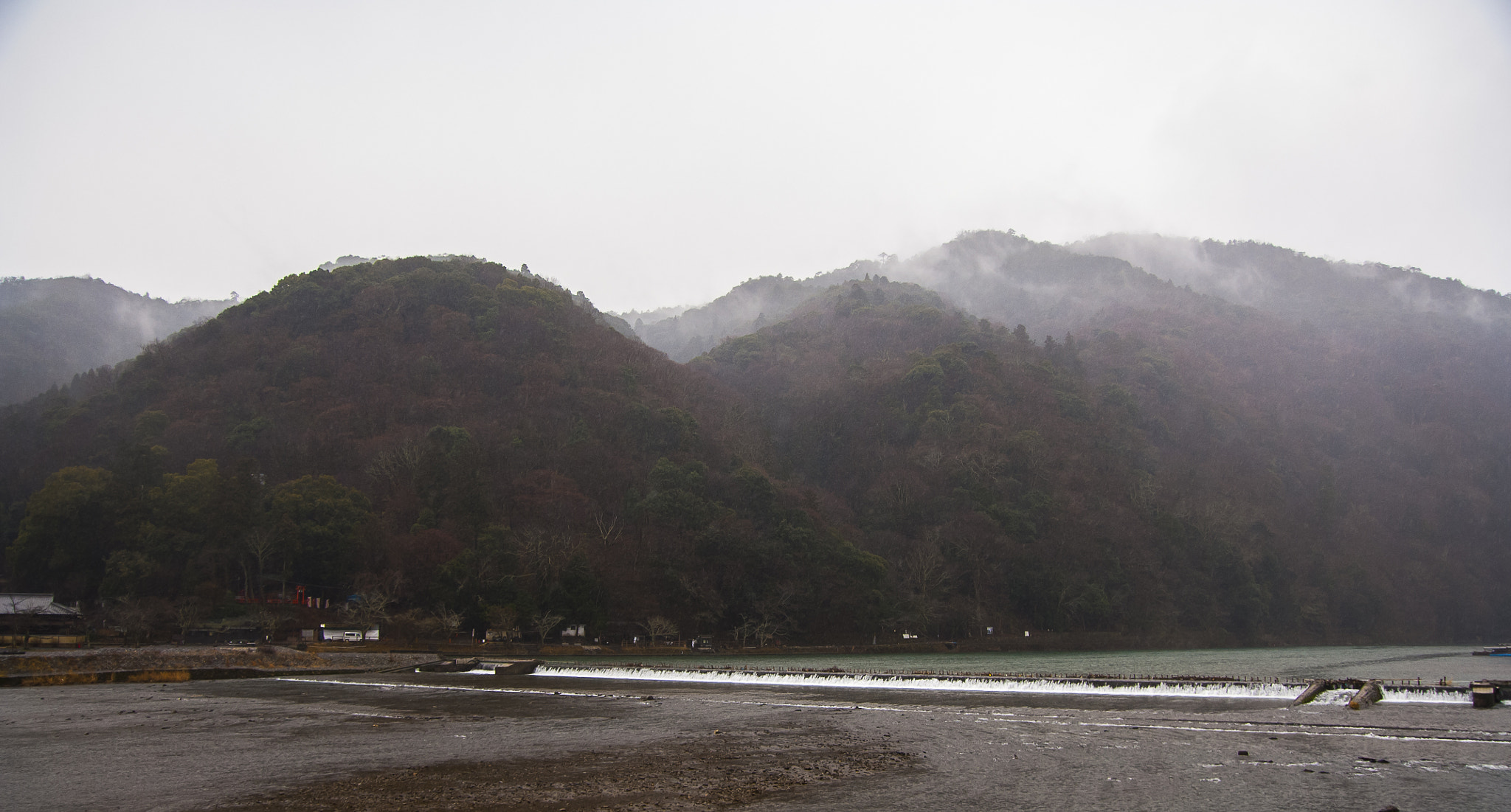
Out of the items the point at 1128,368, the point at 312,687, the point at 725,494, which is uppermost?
the point at 1128,368

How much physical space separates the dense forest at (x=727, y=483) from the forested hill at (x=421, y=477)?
0.30 metres

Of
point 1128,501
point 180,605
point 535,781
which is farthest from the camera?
point 1128,501

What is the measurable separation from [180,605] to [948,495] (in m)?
67.9

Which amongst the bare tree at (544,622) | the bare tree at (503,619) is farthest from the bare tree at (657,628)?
the bare tree at (503,619)

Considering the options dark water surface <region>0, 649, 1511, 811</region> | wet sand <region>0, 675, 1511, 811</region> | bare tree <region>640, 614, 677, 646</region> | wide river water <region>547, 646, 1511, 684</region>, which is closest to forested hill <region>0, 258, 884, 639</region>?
bare tree <region>640, 614, 677, 646</region>

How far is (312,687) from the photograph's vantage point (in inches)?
1534

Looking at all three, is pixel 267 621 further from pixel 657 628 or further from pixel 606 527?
pixel 606 527

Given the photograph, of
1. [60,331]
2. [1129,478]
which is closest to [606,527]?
[1129,478]

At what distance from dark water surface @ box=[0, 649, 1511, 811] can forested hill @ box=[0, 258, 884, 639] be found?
2864 centimetres

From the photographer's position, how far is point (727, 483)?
281ft

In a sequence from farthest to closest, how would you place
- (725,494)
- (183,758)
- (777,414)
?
(777,414) → (725,494) → (183,758)

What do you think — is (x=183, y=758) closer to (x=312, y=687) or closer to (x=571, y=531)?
(x=312, y=687)

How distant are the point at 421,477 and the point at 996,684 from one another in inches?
2163

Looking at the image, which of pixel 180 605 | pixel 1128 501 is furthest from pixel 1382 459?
pixel 180 605
